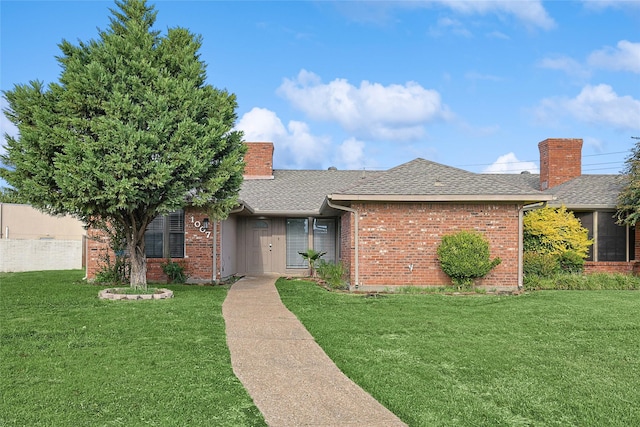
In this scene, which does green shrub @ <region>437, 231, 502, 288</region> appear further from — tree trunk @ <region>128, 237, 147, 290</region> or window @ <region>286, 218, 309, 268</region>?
tree trunk @ <region>128, 237, 147, 290</region>

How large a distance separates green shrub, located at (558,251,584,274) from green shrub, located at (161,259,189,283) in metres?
10.8

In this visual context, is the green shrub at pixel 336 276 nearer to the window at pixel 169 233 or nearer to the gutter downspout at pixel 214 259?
the gutter downspout at pixel 214 259

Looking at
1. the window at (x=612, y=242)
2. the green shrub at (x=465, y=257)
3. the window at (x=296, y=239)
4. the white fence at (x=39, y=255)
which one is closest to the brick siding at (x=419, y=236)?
the green shrub at (x=465, y=257)

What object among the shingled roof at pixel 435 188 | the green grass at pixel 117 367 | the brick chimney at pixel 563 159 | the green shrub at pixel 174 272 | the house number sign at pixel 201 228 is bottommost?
the green grass at pixel 117 367

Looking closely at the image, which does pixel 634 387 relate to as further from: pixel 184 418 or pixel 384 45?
pixel 384 45

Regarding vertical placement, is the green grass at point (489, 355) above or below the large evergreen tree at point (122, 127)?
below

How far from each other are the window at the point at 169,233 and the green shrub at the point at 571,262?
1100 cm

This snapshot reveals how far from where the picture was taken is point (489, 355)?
7.03 m

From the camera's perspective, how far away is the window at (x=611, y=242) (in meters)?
16.5

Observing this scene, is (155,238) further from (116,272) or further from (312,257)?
(312,257)

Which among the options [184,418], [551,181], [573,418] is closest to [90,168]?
[184,418]

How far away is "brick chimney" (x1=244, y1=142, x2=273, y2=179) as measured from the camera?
864 inches

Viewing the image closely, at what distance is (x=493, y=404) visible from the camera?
516cm

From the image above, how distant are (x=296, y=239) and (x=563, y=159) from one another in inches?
409
